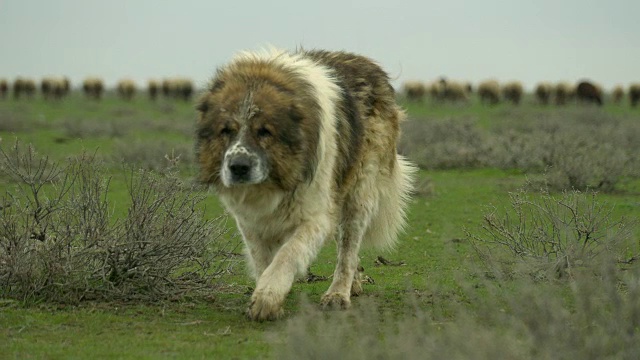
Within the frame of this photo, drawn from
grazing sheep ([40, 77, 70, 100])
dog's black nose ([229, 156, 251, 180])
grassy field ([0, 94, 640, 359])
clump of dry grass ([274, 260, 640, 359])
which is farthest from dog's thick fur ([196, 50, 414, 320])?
grazing sheep ([40, 77, 70, 100])

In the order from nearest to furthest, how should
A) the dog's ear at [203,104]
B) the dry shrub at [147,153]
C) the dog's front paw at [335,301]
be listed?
the dog's ear at [203,104] < the dog's front paw at [335,301] < the dry shrub at [147,153]

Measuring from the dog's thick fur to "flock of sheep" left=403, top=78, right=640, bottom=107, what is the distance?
51.2 m

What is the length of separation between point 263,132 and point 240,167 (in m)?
0.42

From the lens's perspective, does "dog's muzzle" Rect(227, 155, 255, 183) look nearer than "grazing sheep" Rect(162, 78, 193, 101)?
Yes

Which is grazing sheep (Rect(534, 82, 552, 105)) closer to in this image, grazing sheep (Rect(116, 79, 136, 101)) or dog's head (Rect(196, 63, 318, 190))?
grazing sheep (Rect(116, 79, 136, 101))

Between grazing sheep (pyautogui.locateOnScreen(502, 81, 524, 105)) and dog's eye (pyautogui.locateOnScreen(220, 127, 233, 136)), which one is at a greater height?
dog's eye (pyautogui.locateOnScreen(220, 127, 233, 136))

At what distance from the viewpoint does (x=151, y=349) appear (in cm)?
619

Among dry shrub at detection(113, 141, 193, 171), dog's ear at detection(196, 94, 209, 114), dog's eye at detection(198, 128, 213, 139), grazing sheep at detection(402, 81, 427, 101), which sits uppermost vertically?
dog's ear at detection(196, 94, 209, 114)

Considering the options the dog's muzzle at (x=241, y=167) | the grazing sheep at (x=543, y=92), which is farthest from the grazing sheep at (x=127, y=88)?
the dog's muzzle at (x=241, y=167)

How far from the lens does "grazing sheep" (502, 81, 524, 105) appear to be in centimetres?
6194

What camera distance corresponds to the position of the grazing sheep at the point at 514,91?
6194 cm

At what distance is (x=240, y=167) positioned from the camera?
681 centimetres

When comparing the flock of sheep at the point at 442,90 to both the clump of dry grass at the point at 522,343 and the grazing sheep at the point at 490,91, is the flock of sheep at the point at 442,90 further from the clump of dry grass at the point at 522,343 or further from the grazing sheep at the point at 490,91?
the clump of dry grass at the point at 522,343

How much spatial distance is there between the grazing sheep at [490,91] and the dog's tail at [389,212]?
54.0 metres
